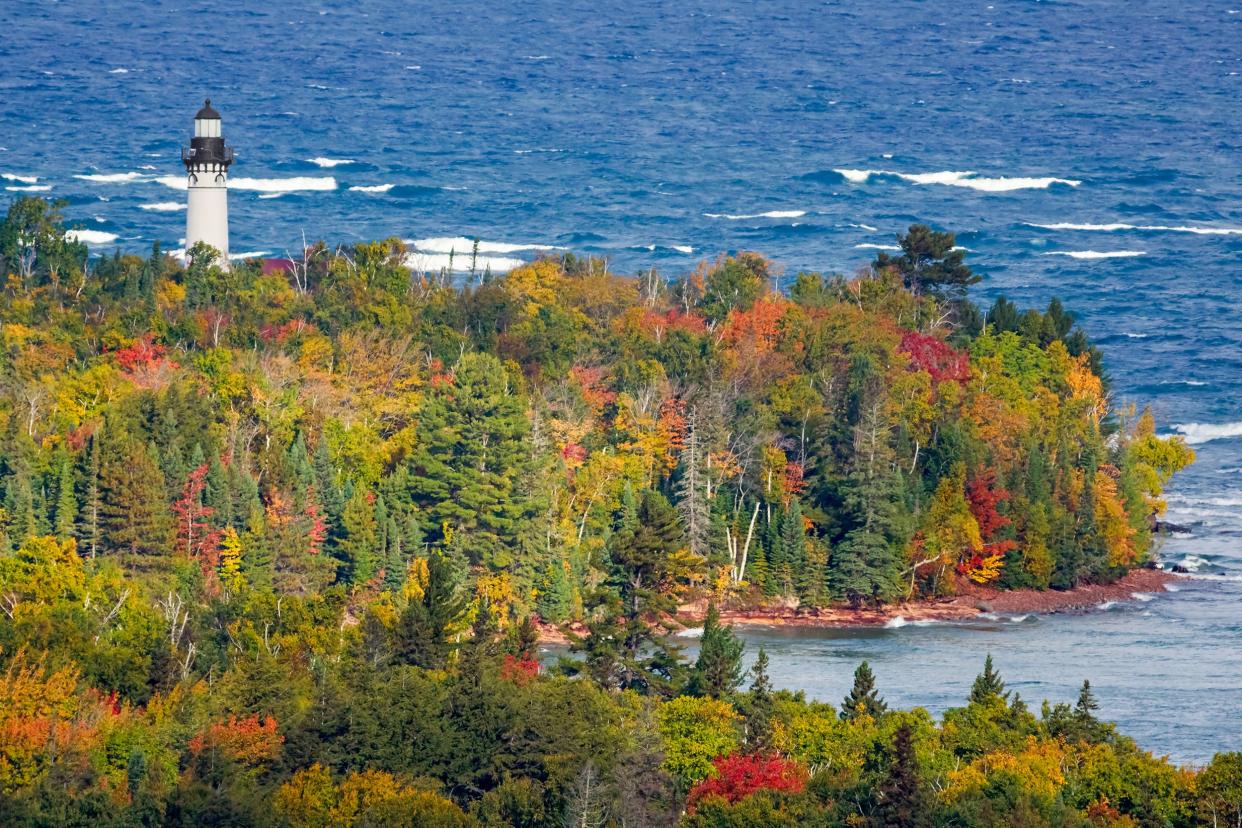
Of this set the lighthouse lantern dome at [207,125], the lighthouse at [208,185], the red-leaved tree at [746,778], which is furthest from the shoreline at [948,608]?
the lighthouse lantern dome at [207,125]

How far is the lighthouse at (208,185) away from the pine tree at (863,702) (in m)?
52.9

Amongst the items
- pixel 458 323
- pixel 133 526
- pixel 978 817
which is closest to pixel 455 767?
pixel 978 817

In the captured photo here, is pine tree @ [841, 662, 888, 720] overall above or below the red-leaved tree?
above

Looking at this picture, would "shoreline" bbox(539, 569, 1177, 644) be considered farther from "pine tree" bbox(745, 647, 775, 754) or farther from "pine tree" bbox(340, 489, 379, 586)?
"pine tree" bbox(745, 647, 775, 754)

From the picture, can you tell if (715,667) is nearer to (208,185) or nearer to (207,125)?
(208,185)

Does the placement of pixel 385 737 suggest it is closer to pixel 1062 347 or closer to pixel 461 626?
pixel 461 626

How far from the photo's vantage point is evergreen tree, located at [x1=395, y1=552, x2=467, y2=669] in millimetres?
89438

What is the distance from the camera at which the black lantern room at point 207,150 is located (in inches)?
5241

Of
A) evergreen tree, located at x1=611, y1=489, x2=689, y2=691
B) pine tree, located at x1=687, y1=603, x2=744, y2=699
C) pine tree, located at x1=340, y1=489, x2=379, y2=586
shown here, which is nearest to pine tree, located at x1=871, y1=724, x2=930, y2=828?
pine tree, located at x1=687, y1=603, x2=744, y2=699

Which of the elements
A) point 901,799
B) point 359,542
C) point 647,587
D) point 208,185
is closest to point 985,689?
point 647,587

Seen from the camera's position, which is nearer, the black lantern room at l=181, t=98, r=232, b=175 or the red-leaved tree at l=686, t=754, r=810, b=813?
the red-leaved tree at l=686, t=754, r=810, b=813

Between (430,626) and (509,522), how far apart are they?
19417mm

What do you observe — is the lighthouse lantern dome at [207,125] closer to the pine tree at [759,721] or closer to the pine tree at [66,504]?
the pine tree at [66,504]

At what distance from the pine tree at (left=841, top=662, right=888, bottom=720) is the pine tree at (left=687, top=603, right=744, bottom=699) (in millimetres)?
3599
